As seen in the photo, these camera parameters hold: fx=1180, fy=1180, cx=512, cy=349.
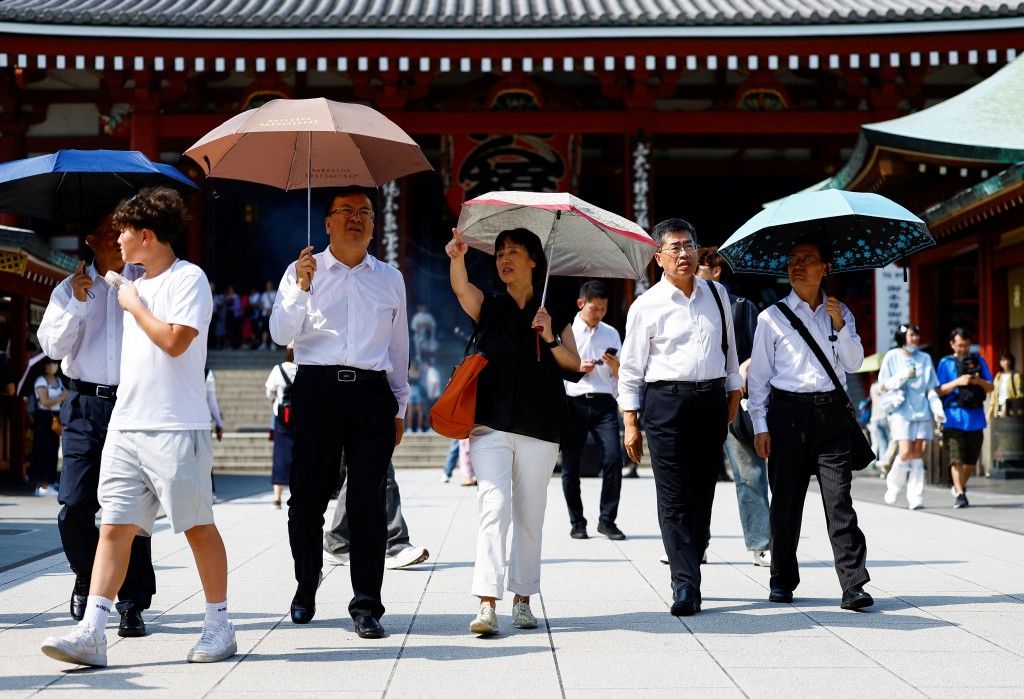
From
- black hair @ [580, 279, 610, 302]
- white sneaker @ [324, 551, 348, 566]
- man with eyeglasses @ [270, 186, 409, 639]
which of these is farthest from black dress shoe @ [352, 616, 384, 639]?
black hair @ [580, 279, 610, 302]

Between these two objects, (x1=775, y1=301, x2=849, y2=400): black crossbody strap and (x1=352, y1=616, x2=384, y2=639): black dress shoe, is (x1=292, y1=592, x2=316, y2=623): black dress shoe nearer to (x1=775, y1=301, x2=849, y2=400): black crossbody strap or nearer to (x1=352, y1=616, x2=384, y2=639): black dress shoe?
(x1=352, y1=616, x2=384, y2=639): black dress shoe

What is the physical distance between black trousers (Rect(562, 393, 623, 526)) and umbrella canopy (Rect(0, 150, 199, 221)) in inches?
155

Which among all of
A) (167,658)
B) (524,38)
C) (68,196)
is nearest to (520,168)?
(524,38)

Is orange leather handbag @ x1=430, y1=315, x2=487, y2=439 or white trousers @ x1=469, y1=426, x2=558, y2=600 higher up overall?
orange leather handbag @ x1=430, y1=315, x2=487, y2=439

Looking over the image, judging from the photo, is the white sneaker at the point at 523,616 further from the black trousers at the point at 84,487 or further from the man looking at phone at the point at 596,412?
the man looking at phone at the point at 596,412

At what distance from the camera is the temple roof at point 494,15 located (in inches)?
634

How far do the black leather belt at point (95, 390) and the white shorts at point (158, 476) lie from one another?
0.60m

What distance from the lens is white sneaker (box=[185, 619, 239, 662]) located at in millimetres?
4527

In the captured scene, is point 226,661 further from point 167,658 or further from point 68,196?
point 68,196

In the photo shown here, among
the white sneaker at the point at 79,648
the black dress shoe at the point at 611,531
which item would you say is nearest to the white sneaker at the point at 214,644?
the white sneaker at the point at 79,648

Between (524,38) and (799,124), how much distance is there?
464cm

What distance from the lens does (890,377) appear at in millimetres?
11359

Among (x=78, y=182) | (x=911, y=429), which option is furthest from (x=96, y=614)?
(x=911, y=429)

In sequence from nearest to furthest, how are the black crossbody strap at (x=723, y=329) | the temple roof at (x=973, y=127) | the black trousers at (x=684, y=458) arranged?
the black trousers at (x=684, y=458) < the black crossbody strap at (x=723, y=329) < the temple roof at (x=973, y=127)
